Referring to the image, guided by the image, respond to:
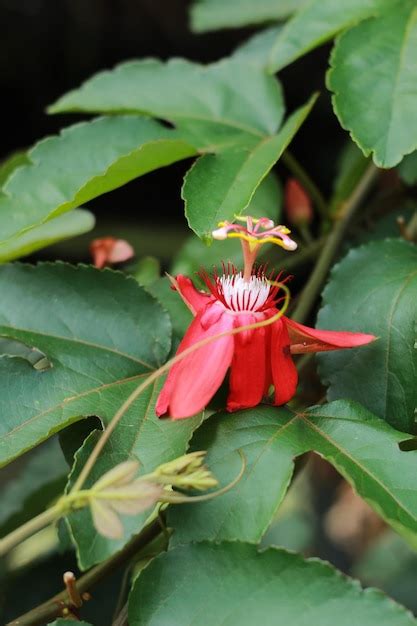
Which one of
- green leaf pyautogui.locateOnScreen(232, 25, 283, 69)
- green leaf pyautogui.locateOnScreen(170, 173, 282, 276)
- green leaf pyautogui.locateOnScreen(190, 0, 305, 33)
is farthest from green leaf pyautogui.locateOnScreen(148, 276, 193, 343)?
green leaf pyautogui.locateOnScreen(190, 0, 305, 33)

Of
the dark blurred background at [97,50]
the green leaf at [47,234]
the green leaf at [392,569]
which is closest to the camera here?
the green leaf at [47,234]

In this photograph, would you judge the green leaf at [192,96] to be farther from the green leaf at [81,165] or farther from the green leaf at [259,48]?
the green leaf at [259,48]

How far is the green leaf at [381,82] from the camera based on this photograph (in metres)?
0.64

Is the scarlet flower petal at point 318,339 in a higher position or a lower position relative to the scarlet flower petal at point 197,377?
lower

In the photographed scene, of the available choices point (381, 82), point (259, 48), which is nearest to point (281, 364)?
point (381, 82)

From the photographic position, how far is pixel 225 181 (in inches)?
26.3

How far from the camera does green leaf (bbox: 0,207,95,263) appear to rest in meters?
0.71

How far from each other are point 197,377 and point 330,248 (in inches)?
14.7

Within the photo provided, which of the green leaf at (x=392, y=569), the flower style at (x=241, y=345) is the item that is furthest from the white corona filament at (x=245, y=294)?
the green leaf at (x=392, y=569)

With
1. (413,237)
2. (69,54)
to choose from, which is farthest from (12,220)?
(69,54)

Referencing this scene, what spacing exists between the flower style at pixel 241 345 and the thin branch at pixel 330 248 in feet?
0.58

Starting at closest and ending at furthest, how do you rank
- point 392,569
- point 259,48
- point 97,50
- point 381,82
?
point 381,82
point 259,48
point 392,569
point 97,50

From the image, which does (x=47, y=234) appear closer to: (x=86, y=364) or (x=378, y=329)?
(x=86, y=364)

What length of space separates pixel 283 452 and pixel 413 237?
0.39 meters
